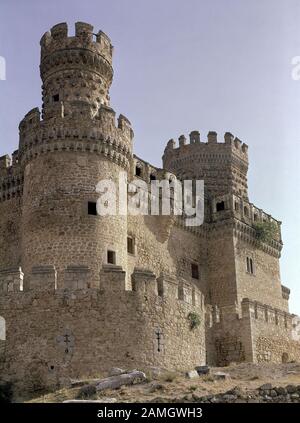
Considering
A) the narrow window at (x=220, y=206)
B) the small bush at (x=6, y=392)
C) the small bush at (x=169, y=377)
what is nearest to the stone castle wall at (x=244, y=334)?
the narrow window at (x=220, y=206)

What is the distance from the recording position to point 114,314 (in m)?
19.8

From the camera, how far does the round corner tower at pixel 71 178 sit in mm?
23703

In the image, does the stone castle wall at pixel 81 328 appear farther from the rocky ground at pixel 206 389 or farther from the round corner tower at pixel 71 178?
the round corner tower at pixel 71 178

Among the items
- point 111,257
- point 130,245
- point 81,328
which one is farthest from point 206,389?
point 130,245

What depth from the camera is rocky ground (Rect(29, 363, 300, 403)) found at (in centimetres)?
1438

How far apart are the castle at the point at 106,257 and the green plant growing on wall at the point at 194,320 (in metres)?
0.04

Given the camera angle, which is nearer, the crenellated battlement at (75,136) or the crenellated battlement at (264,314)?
the crenellated battlement at (75,136)

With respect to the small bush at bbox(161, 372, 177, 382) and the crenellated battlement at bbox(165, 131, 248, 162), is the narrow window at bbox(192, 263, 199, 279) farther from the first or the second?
the small bush at bbox(161, 372, 177, 382)

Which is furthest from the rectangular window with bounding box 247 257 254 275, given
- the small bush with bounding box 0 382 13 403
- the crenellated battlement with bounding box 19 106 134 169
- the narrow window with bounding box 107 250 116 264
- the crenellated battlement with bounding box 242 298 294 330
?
the small bush with bounding box 0 382 13 403

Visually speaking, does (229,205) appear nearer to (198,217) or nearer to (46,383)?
(198,217)

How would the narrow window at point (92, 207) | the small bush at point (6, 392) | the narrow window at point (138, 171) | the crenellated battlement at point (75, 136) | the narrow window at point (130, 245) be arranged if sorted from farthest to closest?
the narrow window at point (138, 171), the narrow window at point (130, 245), the crenellated battlement at point (75, 136), the narrow window at point (92, 207), the small bush at point (6, 392)

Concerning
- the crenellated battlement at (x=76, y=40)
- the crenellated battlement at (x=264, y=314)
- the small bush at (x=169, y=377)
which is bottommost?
the small bush at (x=169, y=377)

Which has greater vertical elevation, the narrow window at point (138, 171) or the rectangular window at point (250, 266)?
the narrow window at point (138, 171)
